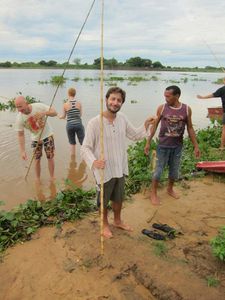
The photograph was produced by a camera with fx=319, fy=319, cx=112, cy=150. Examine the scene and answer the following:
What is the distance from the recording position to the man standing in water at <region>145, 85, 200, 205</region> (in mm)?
4754

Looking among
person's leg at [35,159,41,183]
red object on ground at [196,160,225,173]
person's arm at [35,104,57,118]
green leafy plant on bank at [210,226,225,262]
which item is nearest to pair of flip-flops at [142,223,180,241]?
green leafy plant on bank at [210,226,225,262]

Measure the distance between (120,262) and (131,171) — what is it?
2906 mm

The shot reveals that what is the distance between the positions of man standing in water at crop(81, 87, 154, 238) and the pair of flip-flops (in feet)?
1.68

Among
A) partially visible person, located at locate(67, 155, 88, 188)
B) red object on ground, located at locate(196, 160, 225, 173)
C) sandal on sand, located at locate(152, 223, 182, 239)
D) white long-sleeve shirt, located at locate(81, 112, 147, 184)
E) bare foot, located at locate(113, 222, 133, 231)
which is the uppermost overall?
white long-sleeve shirt, located at locate(81, 112, 147, 184)

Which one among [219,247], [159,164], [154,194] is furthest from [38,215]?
[219,247]

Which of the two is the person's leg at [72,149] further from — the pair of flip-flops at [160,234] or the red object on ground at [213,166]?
the pair of flip-flops at [160,234]

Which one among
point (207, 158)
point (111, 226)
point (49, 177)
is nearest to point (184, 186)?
point (207, 158)

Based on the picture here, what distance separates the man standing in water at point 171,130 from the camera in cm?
475

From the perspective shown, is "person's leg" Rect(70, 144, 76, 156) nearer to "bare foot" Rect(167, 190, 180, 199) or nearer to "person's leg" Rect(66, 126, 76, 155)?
"person's leg" Rect(66, 126, 76, 155)

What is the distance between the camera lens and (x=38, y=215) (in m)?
4.53

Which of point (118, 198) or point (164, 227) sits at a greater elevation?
point (118, 198)

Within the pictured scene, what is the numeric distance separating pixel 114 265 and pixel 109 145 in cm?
132

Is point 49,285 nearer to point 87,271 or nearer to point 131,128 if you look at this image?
point 87,271

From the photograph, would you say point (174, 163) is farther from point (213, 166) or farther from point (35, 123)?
point (35, 123)
